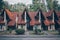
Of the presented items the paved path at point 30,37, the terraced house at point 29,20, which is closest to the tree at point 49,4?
the terraced house at point 29,20

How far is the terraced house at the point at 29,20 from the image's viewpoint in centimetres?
171

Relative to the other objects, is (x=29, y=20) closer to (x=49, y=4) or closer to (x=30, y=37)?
(x=30, y=37)

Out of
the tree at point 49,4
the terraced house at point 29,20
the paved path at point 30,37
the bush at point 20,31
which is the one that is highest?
the tree at point 49,4

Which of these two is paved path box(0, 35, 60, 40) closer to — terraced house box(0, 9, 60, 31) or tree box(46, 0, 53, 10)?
terraced house box(0, 9, 60, 31)

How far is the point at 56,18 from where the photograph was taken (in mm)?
1723

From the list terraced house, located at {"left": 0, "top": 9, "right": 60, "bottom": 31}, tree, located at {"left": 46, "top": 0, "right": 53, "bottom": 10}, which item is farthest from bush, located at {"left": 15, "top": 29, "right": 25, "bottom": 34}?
tree, located at {"left": 46, "top": 0, "right": 53, "bottom": 10}

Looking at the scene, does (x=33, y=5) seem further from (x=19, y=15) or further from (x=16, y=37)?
(x=16, y=37)

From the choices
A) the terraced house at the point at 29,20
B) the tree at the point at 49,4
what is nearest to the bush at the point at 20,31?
the terraced house at the point at 29,20

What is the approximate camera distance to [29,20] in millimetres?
1714

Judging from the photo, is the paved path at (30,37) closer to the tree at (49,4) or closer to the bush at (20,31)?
the bush at (20,31)

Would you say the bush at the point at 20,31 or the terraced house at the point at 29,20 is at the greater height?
the terraced house at the point at 29,20

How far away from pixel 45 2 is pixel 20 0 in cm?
31

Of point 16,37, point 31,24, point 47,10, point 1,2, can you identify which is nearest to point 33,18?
point 31,24

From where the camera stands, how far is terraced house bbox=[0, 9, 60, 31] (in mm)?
1707
